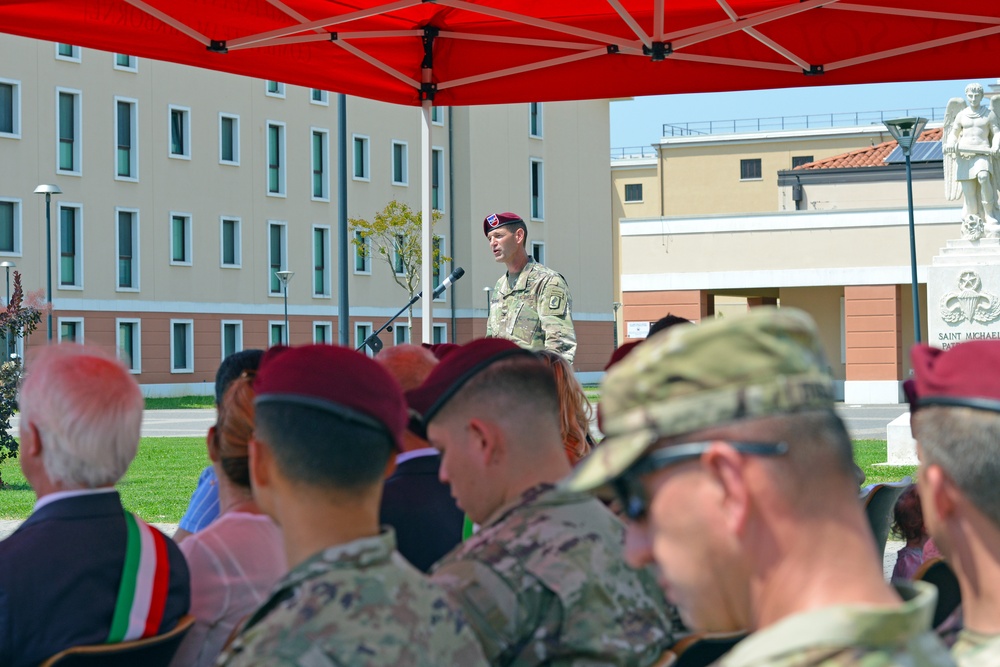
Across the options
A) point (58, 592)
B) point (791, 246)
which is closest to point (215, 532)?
point (58, 592)

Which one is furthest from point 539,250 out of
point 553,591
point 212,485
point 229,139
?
point 553,591

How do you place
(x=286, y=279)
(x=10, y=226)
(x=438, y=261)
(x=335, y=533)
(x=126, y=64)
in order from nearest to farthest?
(x=335, y=533) → (x=10, y=226) → (x=126, y=64) → (x=286, y=279) → (x=438, y=261)

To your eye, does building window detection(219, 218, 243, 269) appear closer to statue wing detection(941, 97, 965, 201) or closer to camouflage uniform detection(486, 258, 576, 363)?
statue wing detection(941, 97, 965, 201)

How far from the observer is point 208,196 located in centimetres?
4481

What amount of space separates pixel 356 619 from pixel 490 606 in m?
0.56

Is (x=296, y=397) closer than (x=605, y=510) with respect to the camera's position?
Yes

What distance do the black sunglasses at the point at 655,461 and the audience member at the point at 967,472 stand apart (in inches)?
21.7

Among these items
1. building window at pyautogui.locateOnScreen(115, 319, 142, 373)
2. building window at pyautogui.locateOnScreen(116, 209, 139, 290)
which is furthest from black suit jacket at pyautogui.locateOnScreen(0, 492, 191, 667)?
building window at pyautogui.locateOnScreen(115, 319, 142, 373)

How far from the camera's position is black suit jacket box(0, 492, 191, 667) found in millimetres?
2857

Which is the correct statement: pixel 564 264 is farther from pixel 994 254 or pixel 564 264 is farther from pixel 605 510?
pixel 605 510

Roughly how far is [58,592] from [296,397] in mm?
A: 954

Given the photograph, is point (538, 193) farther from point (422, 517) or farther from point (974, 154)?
point (422, 517)

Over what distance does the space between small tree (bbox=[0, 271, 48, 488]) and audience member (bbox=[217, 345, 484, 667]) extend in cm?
1272

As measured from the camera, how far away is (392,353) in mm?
4430
